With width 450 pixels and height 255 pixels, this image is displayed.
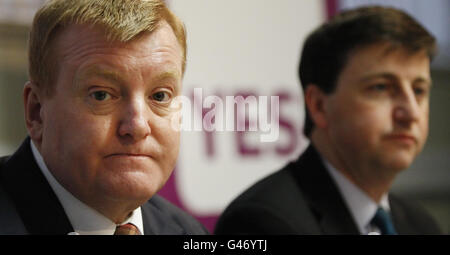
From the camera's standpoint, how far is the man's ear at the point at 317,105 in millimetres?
1727

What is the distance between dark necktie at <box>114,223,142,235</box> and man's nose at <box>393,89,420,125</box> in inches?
31.8

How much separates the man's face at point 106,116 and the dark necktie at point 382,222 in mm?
801

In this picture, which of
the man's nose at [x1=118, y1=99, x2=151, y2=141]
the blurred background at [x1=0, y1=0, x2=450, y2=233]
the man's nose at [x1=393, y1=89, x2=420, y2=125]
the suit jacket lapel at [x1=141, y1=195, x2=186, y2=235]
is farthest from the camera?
the blurred background at [x1=0, y1=0, x2=450, y2=233]

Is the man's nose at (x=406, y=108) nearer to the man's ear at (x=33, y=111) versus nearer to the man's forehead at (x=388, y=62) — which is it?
the man's forehead at (x=388, y=62)

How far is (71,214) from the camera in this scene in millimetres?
1116

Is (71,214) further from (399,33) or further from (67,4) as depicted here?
(399,33)

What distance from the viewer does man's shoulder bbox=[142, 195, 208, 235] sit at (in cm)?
126

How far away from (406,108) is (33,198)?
3.27ft

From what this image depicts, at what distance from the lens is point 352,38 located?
65.8 inches

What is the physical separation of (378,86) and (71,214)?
922 millimetres
